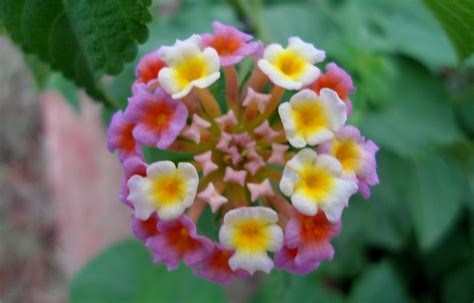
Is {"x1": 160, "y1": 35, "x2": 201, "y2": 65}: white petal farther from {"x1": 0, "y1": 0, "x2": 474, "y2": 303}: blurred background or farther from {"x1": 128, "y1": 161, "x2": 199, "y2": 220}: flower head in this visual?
{"x1": 0, "y1": 0, "x2": 474, "y2": 303}: blurred background

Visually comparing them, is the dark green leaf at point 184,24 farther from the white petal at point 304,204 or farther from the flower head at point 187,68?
the white petal at point 304,204

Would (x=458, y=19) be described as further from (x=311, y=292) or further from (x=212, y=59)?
(x=311, y=292)

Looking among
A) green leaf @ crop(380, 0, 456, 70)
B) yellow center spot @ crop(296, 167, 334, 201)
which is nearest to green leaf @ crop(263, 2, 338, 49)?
green leaf @ crop(380, 0, 456, 70)

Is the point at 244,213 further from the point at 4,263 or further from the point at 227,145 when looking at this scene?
the point at 4,263

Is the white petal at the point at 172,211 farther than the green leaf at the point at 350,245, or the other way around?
the green leaf at the point at 350,245

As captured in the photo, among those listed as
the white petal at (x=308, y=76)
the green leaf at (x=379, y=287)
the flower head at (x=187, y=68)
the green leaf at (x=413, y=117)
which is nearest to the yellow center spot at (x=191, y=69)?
the flower head at (x=187, y=68)

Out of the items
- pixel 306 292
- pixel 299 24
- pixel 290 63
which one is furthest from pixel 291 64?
pixel 306 292
